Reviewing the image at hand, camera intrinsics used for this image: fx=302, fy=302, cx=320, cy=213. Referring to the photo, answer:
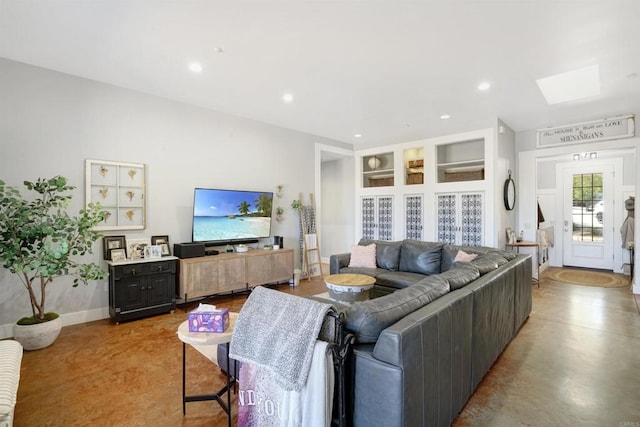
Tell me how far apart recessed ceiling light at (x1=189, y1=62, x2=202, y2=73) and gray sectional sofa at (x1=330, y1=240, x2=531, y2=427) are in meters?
3.09

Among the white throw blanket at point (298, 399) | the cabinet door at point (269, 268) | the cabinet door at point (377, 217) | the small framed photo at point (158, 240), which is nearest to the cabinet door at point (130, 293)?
the small framed photo at point (158, 240)

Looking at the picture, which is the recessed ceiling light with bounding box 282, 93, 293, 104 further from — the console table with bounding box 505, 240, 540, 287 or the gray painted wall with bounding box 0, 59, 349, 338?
the console table with bounding box 505, 240, 540, 287

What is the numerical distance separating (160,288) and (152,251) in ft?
1.67

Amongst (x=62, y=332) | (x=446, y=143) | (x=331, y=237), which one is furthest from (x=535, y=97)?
(x=62, y=332)

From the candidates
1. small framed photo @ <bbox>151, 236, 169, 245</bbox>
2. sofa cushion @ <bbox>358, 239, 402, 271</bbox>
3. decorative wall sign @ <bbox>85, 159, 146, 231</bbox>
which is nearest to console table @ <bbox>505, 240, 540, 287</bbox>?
sofa cushion @ <bbox>358, 239, 402, 271</bbox>

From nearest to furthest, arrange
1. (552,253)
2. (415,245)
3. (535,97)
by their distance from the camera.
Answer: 1. (535,97)
2. (415,245)
3. (552,253)

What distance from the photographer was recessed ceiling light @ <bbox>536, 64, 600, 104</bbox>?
354 cm

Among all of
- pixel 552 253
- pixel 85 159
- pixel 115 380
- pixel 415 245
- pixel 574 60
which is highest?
pixel 574 60

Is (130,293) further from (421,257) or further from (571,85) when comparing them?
(571,85)

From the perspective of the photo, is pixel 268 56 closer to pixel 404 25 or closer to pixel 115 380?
pixel 404 25

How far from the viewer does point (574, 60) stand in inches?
124

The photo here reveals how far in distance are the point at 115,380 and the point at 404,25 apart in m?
3.83

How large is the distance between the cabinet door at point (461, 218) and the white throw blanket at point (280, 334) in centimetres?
468

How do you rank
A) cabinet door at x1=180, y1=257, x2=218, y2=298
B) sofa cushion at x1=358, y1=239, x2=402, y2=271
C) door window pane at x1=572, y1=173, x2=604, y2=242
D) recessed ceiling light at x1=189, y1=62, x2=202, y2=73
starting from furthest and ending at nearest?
door window pane at x1=572, y1=173, x2=604, y2=242, sofa cushion at x1=358, y1=239, x2=402, y2=271, cabinet door at x1=180, y1=257, x2=218, y2=298, recessed ceiling light at x1=189, y1=62, x2=202, y2=73
